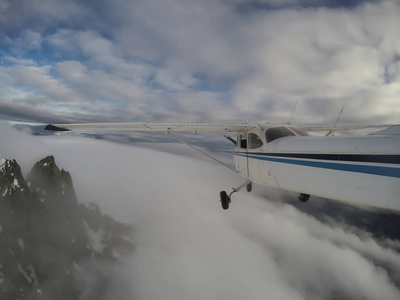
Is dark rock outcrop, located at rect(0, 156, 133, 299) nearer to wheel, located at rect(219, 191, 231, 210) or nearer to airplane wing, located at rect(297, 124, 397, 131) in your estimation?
wheel, located at rect(219, 191, 231, 210)

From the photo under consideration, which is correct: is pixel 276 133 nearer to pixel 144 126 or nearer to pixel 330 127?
pixel 144 126

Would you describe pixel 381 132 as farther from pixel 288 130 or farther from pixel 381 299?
pixel 381 299

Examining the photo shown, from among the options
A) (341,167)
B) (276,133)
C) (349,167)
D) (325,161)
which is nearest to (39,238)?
(276,133)

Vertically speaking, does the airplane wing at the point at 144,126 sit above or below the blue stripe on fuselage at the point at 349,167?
above

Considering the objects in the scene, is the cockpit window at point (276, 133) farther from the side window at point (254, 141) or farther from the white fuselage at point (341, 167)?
the side window at point (254, 141)

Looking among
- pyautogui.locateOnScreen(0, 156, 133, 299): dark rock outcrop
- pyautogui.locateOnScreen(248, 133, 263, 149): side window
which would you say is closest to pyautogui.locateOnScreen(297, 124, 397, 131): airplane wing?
pyautogui.locateOnScreen(248, 133, 263, 149): side window

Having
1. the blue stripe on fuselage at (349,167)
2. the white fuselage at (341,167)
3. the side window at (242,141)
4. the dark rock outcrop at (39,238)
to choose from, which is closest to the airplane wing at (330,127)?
the side window at (242,141)
